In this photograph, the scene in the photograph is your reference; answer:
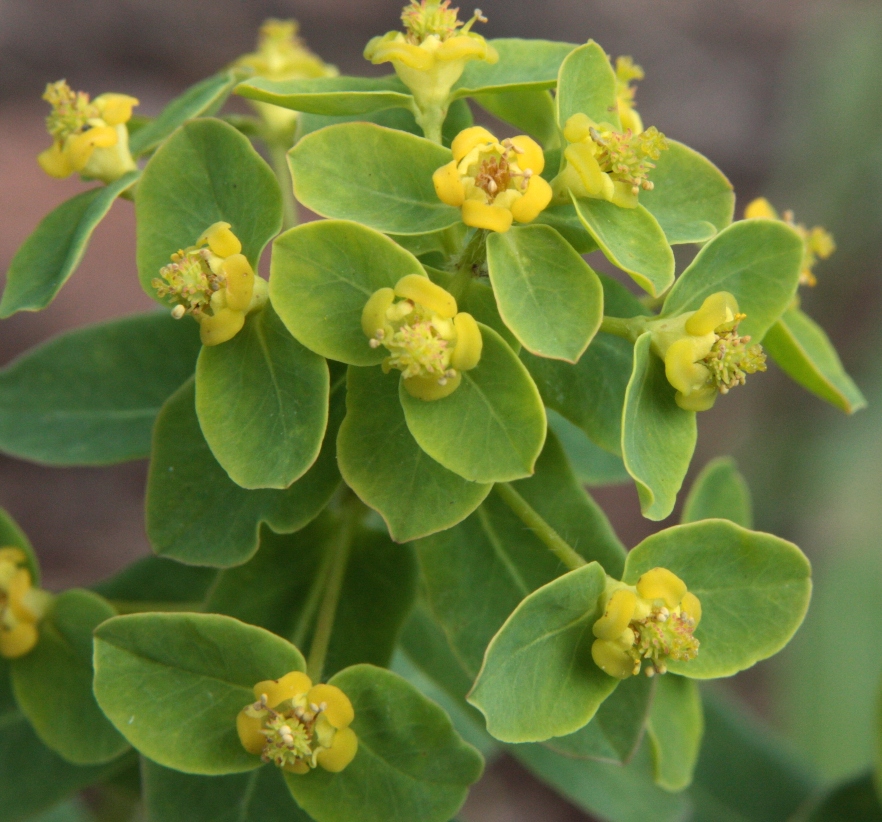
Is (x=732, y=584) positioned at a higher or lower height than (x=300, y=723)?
higher

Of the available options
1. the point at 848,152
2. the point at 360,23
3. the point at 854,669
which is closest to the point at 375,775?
the point at 854,669

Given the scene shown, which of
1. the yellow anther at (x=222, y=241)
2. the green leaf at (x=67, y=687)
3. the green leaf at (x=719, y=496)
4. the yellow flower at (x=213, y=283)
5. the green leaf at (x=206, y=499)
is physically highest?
the yellow anther at (x=222, y=241)

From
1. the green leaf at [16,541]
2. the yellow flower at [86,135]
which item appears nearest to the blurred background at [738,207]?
the green leaf at [16,541]

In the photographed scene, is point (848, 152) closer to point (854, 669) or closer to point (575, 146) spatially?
point (854, 669)

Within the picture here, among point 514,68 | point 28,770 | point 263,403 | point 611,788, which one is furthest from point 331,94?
point 611,788

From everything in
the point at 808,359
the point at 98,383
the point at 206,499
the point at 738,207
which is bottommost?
the point at 738,207

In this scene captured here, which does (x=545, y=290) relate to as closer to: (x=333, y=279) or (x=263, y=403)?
(x=333, y=279)

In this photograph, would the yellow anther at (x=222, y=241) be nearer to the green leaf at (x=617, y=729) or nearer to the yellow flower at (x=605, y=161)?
the yellow flower at (x=605, y=161)
